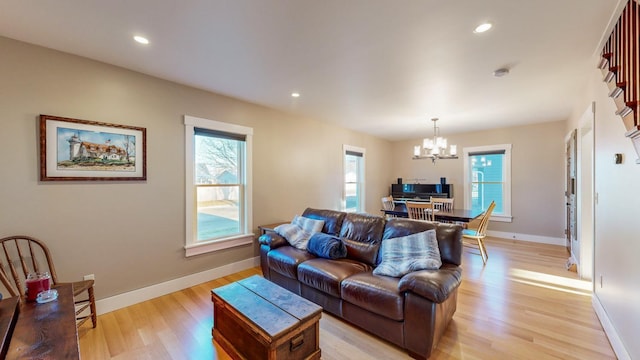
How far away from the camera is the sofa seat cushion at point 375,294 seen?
1947 mm

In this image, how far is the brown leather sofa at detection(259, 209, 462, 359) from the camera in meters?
1.86

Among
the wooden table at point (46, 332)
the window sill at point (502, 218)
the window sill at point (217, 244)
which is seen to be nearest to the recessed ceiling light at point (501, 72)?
the window sill at point (217, 244)

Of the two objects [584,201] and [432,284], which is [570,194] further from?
[432,284]

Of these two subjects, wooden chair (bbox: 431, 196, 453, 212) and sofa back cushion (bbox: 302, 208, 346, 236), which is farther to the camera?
wooden chair (bbox: 431, 196, 453, 212)

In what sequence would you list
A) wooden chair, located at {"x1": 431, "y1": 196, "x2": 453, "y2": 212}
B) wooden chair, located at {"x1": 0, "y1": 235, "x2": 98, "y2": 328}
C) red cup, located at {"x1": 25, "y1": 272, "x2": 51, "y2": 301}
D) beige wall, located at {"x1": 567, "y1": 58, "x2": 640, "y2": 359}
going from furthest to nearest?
wooden chair, located at {"x1": 431, "y1": 196, "x2": 453, "y2": 212}, wooden chair, located at {"x1": 0, "y1": 235, "x2": 98, "y2": 328}, beige wall, located at {"x1": 567, "y1": 58, "x2": 640, "y2": 359}, red cup, located at {"x1": 25, "y1": 272, "x2": 51, "y2": 301}

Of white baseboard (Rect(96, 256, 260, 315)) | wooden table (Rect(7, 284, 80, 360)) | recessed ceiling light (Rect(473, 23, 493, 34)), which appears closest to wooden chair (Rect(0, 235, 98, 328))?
white baseboard (Rect(96, 256, 260, 315))

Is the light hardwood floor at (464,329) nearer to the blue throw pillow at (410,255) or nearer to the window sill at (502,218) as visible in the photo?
the blue throw pillow at (410,255)

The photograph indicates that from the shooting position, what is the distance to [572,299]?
2807mm

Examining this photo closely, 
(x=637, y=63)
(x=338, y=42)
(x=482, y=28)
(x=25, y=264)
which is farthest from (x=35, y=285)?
(x=637, y=63)

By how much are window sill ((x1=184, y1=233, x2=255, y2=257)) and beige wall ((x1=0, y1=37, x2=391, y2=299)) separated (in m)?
0.09

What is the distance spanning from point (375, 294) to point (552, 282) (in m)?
2.86

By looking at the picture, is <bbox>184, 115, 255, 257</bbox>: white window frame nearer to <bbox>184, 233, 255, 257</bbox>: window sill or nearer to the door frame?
<bbox>184, 233, 255, 257</bbox>: window sill

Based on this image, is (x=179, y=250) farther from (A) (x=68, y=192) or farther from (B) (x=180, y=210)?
(A) (x=68, y=192)

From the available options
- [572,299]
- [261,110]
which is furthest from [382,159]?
[572,299]
